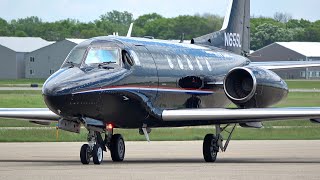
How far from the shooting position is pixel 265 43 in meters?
139

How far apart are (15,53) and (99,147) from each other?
114 meters

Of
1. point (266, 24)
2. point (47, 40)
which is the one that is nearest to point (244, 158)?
point (266, 24)

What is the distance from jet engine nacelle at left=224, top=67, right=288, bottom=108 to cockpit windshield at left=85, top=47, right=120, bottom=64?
4.00 metres

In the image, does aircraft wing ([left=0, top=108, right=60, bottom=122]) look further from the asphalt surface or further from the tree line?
the tree line

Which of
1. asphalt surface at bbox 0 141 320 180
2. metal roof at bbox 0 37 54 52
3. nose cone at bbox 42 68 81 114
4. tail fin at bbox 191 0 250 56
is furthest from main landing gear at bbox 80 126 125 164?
metal roof at bbox 0 37 54 52

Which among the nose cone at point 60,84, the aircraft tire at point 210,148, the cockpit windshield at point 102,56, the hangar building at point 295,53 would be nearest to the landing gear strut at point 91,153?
the nose cone at point 60,84

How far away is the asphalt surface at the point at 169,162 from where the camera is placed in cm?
2351

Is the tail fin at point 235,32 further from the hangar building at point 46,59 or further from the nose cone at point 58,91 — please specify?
the hangar building at point 46,59

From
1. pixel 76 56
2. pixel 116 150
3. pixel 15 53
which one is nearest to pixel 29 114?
pixel 116 150

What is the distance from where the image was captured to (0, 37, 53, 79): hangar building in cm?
13700

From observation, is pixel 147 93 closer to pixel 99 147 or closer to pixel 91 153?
pixel 99 147

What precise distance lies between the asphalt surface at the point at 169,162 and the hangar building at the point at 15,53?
98572 mm

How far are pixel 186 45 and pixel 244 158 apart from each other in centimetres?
419

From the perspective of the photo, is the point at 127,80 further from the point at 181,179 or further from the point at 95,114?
the point at 181,179
